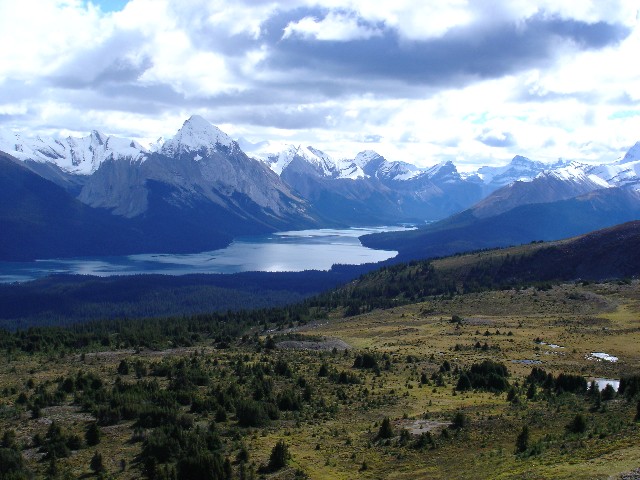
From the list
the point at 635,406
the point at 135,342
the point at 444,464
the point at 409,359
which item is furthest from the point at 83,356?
the point at 635,406

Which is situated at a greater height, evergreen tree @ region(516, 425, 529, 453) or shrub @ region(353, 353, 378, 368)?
evergreen tree @ region(516, 425, 529, 453)

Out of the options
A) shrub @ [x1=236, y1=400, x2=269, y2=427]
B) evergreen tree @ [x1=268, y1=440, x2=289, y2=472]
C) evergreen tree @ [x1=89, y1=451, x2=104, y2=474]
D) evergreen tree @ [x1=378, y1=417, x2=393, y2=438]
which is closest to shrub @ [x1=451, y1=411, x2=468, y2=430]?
evergreen tree @ [x1=378, y1=417, x2=393, y2=438]

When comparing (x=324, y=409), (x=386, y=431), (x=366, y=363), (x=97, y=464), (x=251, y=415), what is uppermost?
(x=251, y=415)

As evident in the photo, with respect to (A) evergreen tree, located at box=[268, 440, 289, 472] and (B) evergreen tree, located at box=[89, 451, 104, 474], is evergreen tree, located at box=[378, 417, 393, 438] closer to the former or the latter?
(A) evergreen tree, located at box=[268, 440, 289, 472]

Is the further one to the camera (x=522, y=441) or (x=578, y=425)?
(x=578, y=425)

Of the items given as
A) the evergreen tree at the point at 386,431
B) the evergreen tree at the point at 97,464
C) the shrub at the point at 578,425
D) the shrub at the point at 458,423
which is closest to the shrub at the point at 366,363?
the shrub at the point at 458,423

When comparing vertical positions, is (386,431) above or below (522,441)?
below

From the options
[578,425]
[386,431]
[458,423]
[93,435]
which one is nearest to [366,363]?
[458,423]

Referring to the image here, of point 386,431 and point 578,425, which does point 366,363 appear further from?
point 578,425

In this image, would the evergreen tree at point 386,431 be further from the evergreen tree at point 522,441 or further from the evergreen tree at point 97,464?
the evergreen tree at point 97,464
